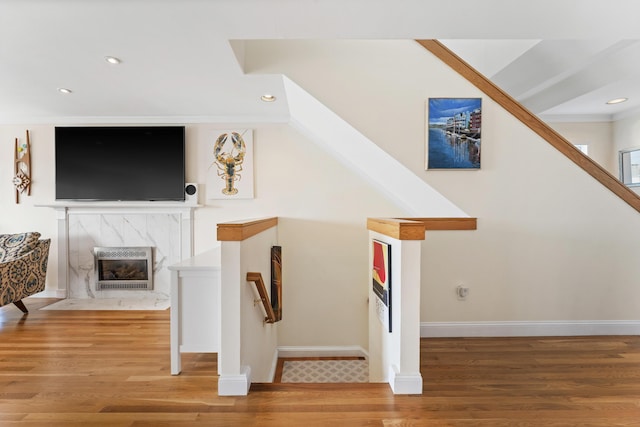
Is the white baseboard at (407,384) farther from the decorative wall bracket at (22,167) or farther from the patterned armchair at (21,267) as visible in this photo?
the decorative wall bracket at (22,167)

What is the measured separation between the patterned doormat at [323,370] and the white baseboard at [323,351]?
0.06 meters

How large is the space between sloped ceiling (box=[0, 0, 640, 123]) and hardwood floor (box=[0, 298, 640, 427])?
2.20 m

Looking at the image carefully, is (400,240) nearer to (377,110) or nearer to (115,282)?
(377,110)

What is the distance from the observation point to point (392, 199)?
3633 millimetres

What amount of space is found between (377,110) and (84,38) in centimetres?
210

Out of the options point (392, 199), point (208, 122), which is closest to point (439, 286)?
point (392, 199)

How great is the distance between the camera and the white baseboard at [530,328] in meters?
2.72

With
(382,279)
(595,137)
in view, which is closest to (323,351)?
(382,279)

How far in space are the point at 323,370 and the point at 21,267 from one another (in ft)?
10.9

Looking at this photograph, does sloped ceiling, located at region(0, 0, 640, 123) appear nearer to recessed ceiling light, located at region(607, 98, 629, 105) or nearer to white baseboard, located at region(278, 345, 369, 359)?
recessed ceiling light, located at region(607, 98, 629, 105)

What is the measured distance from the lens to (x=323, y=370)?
332 centimetres

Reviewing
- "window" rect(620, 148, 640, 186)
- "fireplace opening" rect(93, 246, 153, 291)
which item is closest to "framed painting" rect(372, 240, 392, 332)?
"fireplace opening" rect(93, 246, 153, 291)

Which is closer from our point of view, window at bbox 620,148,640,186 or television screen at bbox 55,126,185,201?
television screen at bbox 55,126,185,201

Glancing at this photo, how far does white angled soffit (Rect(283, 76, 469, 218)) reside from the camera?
2.71 m
